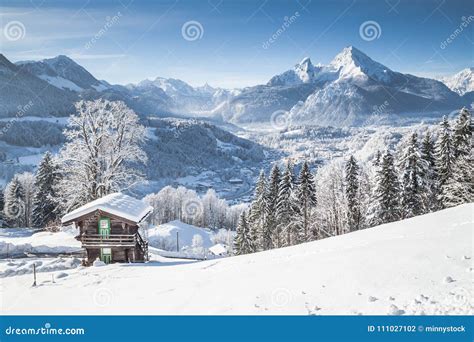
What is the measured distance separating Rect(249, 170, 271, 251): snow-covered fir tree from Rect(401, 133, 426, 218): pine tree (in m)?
17.0

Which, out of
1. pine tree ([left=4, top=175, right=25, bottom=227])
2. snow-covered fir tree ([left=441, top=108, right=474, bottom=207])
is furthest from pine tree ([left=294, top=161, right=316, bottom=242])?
pine tree ([left=4, top=175, right=25, bottom=227])

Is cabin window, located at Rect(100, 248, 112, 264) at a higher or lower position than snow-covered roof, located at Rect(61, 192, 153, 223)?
lower

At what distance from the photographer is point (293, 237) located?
46.0 m

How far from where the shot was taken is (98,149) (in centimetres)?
3231

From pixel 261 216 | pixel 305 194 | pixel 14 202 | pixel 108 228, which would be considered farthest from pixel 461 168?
pixel 14 202

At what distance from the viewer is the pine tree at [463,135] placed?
3494 cm

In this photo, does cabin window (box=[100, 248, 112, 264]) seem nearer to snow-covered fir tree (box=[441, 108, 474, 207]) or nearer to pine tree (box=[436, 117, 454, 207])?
snow-covered fir tree (box=[441, 108, 474, 207])

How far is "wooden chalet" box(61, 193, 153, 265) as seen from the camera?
81.6 ft

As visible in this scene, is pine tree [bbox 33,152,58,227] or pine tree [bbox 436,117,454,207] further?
pine tree [bbox 33,152,58,227]

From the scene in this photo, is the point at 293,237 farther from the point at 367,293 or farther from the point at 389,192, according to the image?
the point at 367,293

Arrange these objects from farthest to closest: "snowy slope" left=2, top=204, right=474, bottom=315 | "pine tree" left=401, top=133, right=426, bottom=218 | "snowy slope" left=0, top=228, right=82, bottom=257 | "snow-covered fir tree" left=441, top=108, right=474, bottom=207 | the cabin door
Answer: "pine tree" left=401, top=133, right=426, bottom=218, "snow-covered fir tree" left=441, top=108, right=474, bottom=207, "snowy slope" left=0, top=228, right=82, bottom=257, the cabin door, "snowy slope" left=2, top=204, right=474, bottom=315

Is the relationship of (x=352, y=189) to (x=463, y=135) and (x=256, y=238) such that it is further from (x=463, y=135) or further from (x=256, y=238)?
(x=256, y=238)

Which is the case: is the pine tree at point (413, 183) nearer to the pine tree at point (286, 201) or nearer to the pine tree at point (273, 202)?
the pine tree at point (286, 201)

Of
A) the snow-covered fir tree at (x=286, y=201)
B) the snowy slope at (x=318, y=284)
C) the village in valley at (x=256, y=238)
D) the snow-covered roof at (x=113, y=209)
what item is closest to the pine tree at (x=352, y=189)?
the village in valley at (x=256, y=238)
